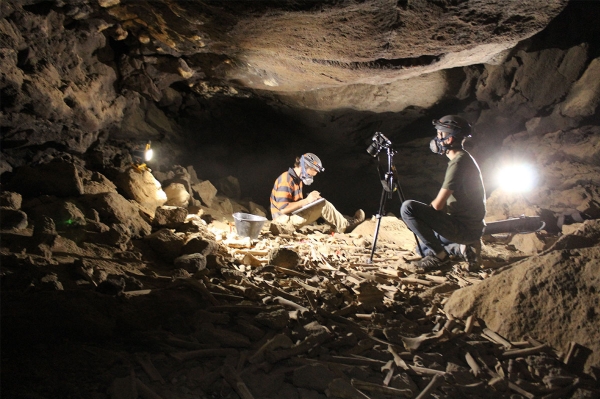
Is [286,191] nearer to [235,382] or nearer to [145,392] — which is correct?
Result: [235,382]

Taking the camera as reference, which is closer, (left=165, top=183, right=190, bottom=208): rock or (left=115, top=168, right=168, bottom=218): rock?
(left=115, top=168, right=168, bottom=218): rock

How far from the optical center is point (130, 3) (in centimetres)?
407

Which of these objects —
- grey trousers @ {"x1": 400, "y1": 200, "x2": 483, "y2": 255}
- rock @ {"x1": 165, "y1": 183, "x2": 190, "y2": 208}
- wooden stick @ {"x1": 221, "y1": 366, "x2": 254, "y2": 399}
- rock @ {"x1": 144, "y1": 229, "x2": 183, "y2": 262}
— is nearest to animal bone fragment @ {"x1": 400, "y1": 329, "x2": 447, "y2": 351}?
wooden stick @ {"x1": 221, "y1": 366, "x2": 254, "y2": 399}

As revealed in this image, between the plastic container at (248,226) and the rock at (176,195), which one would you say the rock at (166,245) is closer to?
the plastic container at (248,226)

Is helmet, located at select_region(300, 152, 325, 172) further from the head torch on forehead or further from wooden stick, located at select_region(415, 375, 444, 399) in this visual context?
wooden stick, located at select_region(415, 375, 444, 399)

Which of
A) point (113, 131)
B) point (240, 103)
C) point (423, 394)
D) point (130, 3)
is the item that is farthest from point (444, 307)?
point (240, 103)

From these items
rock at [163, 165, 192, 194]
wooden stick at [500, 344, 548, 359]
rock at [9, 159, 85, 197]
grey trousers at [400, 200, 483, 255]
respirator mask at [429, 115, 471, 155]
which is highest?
respirator mask at [429, 115, 471, 155]

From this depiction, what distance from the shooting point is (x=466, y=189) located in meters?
4.32

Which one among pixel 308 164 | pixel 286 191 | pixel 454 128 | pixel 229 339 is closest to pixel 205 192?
pixel 286 191

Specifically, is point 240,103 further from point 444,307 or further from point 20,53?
point 444,307

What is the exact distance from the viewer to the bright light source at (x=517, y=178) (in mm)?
6715

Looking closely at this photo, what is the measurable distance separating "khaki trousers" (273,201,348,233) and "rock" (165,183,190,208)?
202 centimetres

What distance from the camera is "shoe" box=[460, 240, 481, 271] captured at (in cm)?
446

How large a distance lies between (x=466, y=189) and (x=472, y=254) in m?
0.95
